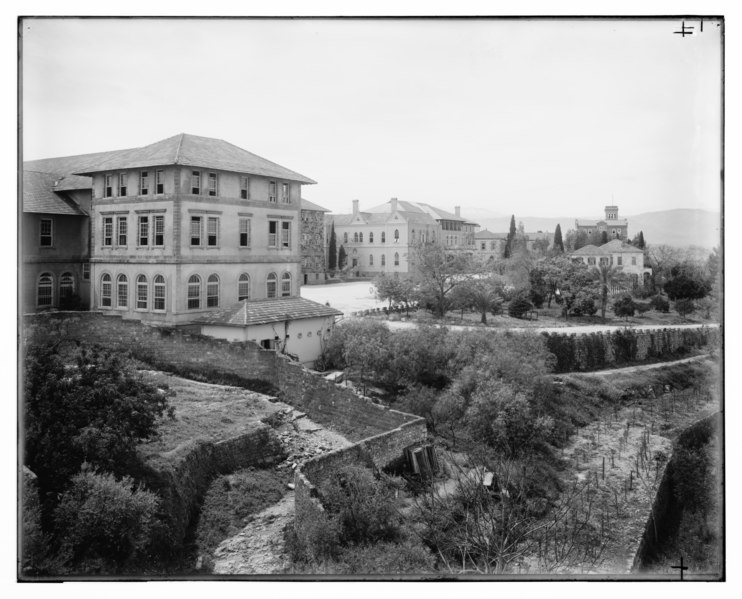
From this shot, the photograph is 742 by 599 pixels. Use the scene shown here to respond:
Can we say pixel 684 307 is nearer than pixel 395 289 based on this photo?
Yes

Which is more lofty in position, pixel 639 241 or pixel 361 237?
pixel 361 237

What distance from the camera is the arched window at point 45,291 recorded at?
9.59 meters

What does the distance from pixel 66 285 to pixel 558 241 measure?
12.6m

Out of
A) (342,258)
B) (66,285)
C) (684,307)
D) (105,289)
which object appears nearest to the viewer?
(66,285)

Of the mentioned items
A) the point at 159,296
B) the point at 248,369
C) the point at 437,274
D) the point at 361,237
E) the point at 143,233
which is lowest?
the point at 248,369

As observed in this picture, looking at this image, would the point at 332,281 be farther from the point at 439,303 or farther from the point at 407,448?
the point at 407,448

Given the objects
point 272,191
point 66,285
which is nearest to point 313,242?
point 272,191

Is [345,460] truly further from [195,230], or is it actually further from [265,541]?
[195,230]

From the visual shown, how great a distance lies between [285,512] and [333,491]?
0.75 meters

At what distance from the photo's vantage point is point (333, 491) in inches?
368

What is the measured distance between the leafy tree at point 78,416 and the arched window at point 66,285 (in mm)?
1335

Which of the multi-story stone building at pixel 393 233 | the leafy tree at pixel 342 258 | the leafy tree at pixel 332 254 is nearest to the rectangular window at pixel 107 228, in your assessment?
the multi-story stone building at pixel 393 233

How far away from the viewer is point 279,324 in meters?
13.2

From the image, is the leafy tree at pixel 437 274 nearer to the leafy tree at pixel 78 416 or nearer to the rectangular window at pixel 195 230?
the rectangular window at pixel 195 230
